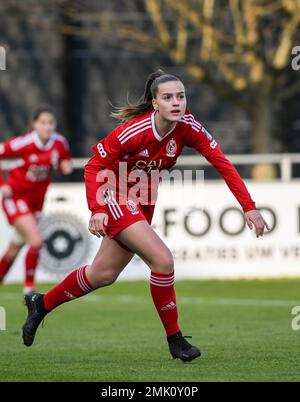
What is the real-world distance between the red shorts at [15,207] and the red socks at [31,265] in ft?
1.53

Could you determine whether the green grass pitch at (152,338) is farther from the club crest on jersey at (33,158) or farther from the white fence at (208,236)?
the club crest on jersey at (33,158)

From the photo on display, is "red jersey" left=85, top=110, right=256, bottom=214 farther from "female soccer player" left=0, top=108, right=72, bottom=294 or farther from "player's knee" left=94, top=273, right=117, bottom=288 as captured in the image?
"female soccer player" left=0, top=108, right=72, bottom=294

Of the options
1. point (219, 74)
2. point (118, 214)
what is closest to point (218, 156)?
point (118, 214)

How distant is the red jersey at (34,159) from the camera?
46.3 ft

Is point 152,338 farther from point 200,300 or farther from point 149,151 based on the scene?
point 200,300

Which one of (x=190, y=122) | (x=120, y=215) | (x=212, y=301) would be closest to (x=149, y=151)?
(x=190, y=122)

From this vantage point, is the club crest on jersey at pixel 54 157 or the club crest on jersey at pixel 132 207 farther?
the club crest on jersey at pixel 54 157

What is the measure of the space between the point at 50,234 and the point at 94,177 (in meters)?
8.50

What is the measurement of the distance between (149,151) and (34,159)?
257 inches

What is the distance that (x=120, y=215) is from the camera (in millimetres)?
7758

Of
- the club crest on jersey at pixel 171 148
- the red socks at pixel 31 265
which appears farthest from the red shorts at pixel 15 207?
the club crest on jersey at pixel 171 148

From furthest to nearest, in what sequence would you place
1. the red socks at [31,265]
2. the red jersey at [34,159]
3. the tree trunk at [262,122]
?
the tree trunk at [262,122] → the red jersey at [34,159] → the red socks at [31,265]

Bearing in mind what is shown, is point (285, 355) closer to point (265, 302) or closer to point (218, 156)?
point (218, 156)
